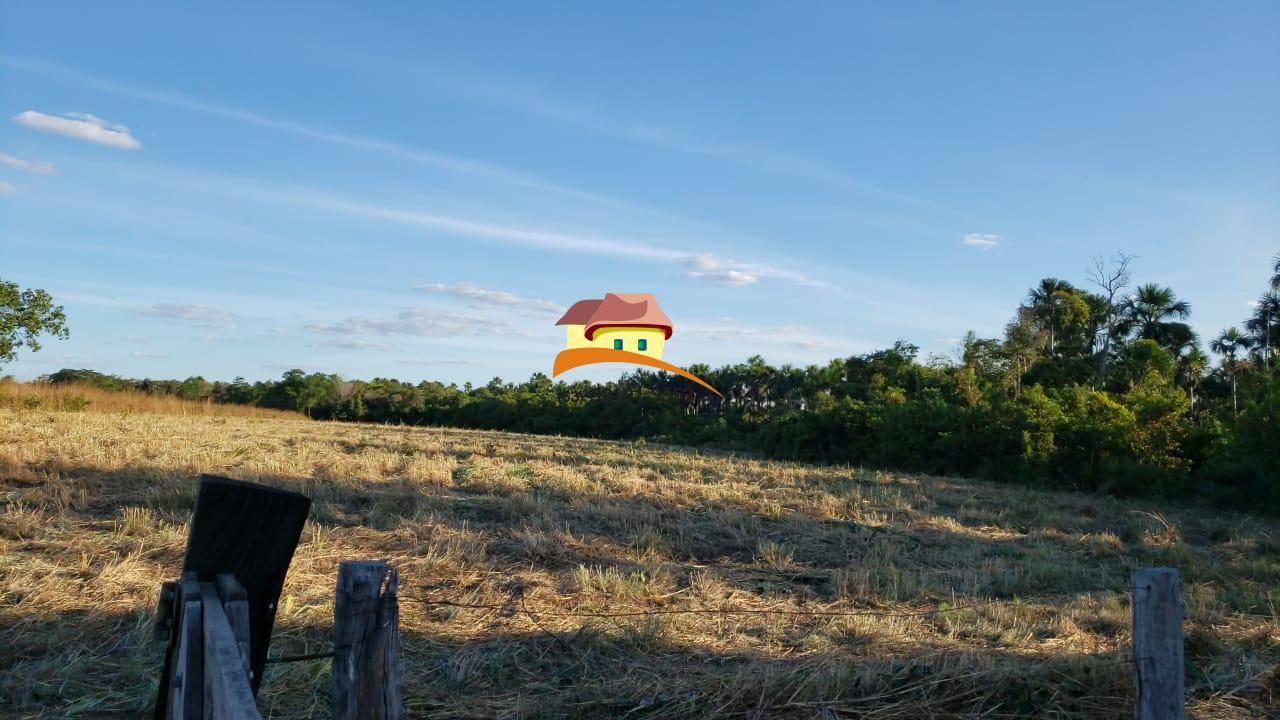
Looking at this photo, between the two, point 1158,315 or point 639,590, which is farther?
point 1158,315

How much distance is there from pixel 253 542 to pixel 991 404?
985 inches

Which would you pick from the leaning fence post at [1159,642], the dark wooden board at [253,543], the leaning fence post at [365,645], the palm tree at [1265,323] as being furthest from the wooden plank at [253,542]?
the palm tree at [1265,323]

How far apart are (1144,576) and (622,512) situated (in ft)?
26.5

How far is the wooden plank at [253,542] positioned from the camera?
300 centimetres

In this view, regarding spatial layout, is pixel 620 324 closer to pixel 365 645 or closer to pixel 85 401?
pixel 85 401

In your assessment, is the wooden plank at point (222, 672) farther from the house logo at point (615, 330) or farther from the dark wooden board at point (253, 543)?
the house logo at point (615, 330)

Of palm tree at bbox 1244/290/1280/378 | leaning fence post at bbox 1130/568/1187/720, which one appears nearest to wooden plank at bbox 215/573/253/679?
leaning fence post at bbox 1130/568/1187/720

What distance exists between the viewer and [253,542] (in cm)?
304

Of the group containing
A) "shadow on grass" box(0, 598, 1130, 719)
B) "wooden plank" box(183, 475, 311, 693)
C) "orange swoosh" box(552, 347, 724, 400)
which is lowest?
"shadow on grass" box(0, 598, 1130, 719)

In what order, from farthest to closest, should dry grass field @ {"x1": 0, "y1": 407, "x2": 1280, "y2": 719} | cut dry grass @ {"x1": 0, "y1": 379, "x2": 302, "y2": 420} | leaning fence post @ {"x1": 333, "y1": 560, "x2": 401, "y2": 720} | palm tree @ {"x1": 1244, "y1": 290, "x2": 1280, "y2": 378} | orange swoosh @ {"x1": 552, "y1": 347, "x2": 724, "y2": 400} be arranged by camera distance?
palm tree @ {"x1": 1244, "y1": 290, "x2": 1280, "y2": 378}
cut dry grass @ {"x1": 0, "y1": 379, "x2": 302, "y2": 420}
orange swoosh @ {"x1": 552, "y1": 347, "x2": 724, "y2": 400}
dry grass field @ {"x1": 0, "y1": 407, "x2": 1280, "y2": 719}
leaning fence post @ {"x1": 333, "y1": 560, "x2": 401, "y2": 720}

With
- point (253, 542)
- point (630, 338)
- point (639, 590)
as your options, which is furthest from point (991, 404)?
point (253, 542)

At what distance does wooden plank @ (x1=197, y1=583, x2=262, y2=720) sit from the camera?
2.05 m

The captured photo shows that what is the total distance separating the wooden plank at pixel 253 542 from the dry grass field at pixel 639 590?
2626 mm

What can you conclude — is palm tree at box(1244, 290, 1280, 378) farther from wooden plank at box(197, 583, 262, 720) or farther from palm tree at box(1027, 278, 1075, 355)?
wooden plank at box(197, 583, 262, 720)
